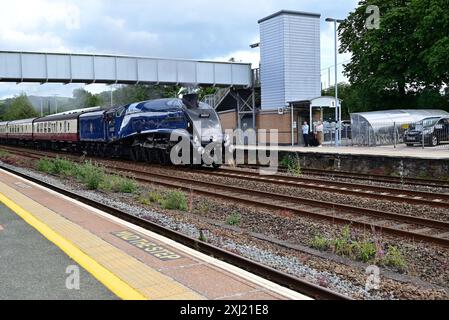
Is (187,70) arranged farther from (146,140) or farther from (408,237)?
(408,237)

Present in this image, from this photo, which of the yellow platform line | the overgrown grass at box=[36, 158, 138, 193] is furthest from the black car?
the yellow platform line

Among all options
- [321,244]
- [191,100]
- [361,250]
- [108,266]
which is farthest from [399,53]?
[108,266]

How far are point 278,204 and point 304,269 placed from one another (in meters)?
5.76

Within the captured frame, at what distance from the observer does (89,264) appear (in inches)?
214

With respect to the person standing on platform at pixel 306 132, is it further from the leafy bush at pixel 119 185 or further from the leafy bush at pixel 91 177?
the leafy bush at pixel 119 185

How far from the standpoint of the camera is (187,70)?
118ft

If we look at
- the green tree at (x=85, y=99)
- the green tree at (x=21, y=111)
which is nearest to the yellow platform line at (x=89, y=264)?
the green tree at (x=85, y=99)

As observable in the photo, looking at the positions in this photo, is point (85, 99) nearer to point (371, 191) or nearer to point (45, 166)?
point (45, 166)

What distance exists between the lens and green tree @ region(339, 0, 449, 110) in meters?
33.1

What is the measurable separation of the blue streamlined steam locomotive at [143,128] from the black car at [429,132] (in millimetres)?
11317

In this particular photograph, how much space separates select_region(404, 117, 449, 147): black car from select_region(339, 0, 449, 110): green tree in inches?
297

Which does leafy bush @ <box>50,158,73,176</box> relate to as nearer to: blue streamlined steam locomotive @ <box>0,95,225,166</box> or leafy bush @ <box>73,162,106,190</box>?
leafy bush @ <box>73,162,106,190</box>

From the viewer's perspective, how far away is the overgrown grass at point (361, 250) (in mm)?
6998
